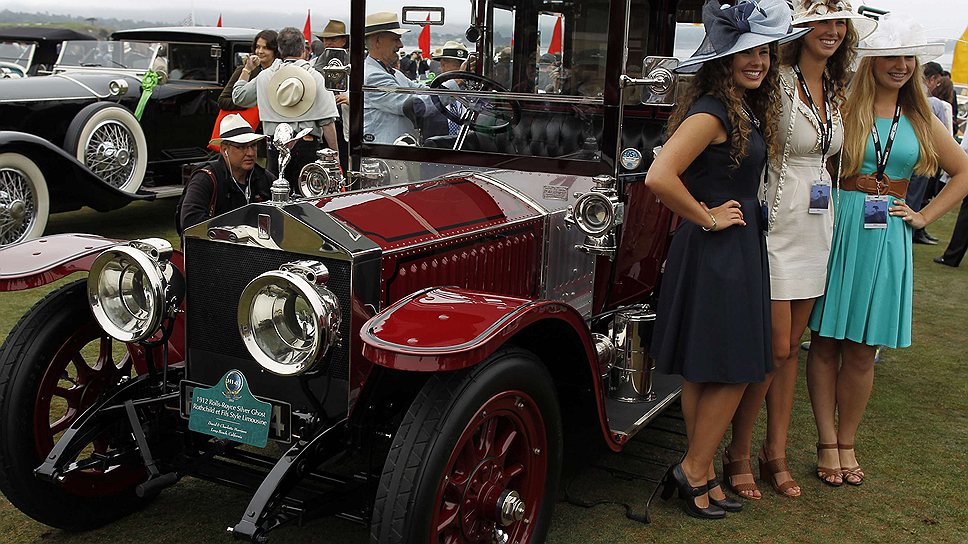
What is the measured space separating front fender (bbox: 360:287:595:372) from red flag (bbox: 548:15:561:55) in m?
1.45

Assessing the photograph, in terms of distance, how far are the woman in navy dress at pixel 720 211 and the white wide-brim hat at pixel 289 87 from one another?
8.68 feet

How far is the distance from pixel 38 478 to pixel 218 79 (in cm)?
753

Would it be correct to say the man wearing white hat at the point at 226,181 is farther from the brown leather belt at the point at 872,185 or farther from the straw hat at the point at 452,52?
the brown leather belt at the point at 872,185

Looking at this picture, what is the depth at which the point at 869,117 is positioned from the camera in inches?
133

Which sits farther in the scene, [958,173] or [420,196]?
[958,173]

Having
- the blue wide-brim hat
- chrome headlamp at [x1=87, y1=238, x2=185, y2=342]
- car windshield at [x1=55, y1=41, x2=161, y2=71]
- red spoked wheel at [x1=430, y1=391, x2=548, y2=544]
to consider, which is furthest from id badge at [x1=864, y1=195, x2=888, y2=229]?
car windshield at [x1=55, y1=41, x2=161, y2=71]

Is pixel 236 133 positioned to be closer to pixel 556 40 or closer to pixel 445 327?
pixel 556 40

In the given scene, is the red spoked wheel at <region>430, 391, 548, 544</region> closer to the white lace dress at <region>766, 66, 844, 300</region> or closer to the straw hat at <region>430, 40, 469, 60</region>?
the white lace dress at <region>766, 66, 844, 300</region>

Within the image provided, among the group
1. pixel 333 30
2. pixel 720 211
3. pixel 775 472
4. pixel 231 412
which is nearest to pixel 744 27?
pixel 720 211

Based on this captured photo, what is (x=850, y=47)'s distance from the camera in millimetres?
3244

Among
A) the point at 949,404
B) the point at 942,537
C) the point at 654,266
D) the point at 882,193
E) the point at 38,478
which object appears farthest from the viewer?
the point at 949,404

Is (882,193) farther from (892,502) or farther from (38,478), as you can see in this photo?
(38,478)

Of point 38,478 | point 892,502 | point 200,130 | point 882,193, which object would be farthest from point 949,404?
point 200,130

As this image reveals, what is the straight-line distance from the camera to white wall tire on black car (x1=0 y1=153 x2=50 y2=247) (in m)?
7.12
